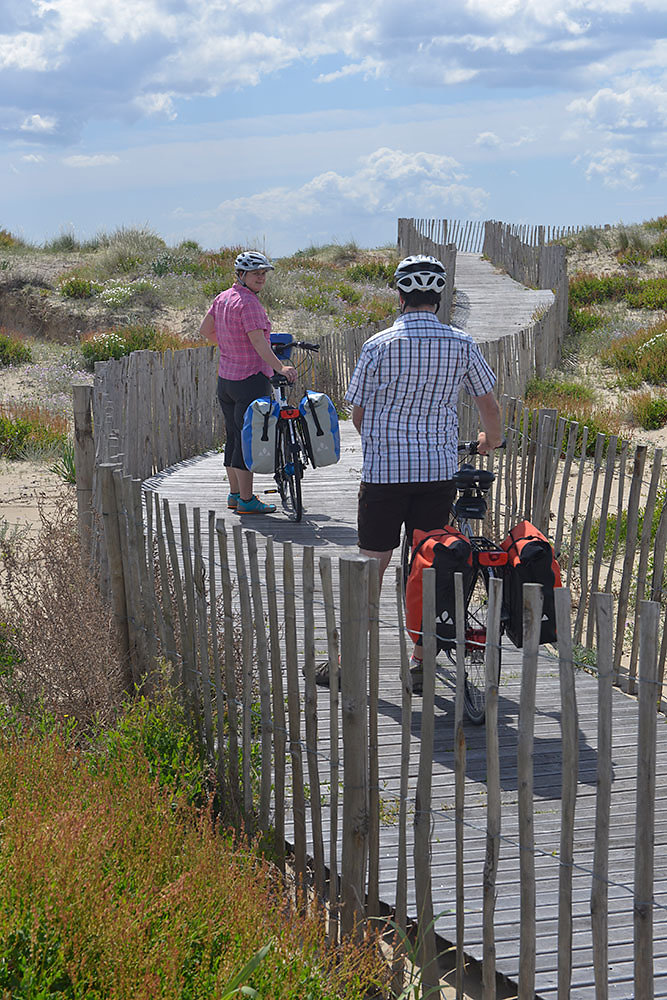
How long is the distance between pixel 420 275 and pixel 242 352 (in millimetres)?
3333

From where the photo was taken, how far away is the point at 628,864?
3.67 m

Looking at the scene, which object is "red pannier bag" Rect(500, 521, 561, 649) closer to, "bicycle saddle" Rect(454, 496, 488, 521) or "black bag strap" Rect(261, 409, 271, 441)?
"bicycle saddle" Rect(454, 496, 488, 521)

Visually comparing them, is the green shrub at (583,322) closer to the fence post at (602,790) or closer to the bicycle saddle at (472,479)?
the bicycle saddle at (472,479)

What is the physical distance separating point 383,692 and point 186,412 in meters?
6.27

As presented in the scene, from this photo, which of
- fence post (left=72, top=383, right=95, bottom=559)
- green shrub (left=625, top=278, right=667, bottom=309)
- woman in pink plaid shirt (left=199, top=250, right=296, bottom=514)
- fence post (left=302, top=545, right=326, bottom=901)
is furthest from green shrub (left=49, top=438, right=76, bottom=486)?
green shrub (left=625, top=278, right=667, bottom=309)

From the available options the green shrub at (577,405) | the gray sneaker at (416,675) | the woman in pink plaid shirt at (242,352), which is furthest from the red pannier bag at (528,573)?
the green shrub at (577,405)

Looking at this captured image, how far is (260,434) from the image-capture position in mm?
7340

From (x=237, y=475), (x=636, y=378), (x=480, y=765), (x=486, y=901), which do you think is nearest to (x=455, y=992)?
(x=486, y=901)

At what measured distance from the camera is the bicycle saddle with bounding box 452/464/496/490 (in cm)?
442

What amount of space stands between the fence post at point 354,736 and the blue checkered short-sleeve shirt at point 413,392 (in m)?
1.44

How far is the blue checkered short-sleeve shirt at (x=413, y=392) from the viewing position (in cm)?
442

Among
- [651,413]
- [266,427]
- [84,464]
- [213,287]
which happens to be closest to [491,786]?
[84,464]

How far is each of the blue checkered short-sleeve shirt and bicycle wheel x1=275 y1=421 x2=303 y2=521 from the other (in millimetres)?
3066

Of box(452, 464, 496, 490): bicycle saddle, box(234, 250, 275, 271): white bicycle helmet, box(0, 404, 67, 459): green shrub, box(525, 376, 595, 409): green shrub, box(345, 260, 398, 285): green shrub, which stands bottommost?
box(0, 404, 67, 459): green shrub
